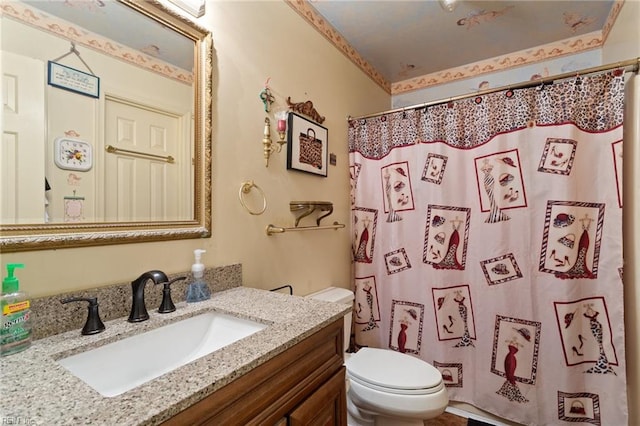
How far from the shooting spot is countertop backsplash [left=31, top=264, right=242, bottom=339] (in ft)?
2.43

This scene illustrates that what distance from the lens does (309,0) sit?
171cm

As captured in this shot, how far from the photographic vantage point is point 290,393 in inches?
29.7

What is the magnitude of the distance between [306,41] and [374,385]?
6.05 ft

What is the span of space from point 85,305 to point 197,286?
314 millimetres

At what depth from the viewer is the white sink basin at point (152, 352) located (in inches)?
28.2

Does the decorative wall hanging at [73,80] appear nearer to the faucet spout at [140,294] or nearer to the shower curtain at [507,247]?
the faucet spout at [140,294]

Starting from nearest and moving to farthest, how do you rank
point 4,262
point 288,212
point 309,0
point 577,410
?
1. point 4,262
2. point 577,410
3. point 288,212
4. point 309,0

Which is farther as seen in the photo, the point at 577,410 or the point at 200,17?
the point at 577,410

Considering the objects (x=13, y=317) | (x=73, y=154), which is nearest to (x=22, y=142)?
(x=73, y=154)

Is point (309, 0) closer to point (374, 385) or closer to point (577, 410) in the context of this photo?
point (374, 385)

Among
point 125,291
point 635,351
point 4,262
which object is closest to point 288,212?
point 125,291

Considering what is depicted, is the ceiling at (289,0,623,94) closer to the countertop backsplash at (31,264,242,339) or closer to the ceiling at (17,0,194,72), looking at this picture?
the ceiling at (17,0,194,72)

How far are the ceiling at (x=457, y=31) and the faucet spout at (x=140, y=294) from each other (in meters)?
1.56

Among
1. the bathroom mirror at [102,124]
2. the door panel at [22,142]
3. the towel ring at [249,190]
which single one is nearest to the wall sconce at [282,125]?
the towel ring at [249,190]
